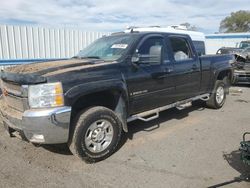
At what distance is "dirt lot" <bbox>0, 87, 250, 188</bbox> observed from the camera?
11.3ft

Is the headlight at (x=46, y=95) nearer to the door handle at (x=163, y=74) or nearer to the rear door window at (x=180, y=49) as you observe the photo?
the door handle at (x=163, y=74)

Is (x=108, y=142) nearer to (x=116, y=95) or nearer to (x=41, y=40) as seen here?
(x=116, y=95)

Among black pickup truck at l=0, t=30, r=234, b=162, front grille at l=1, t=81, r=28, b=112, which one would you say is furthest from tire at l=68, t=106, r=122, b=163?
front grille at l=1, t=81, r=28, b=112

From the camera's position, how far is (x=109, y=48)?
16.1 feet

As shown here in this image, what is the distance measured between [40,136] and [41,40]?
6487mm

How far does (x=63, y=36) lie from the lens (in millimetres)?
9945

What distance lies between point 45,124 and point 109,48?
2067mm

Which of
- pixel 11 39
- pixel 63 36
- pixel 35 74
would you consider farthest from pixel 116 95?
pixel 63 36

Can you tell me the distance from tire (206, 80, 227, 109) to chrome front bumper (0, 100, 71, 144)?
4481mm

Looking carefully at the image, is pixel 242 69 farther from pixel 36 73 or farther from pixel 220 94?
pixel 36 73

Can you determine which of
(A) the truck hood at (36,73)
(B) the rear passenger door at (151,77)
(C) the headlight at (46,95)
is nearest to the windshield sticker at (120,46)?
(B) the rear passenger door at (151,77)

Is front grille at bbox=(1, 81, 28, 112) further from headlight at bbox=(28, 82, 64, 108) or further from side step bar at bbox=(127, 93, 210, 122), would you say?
side step bar at bbox=(127, 93, 210, 122)

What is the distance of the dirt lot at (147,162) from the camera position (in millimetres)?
3449

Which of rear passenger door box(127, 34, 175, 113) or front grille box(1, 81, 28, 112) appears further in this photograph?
rear passenger door box(127, 34, 175, 113)
